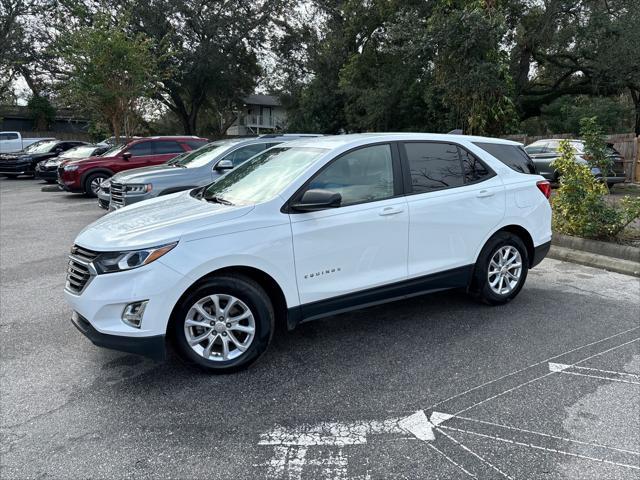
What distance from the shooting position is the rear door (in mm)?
4414

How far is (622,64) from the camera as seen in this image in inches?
762

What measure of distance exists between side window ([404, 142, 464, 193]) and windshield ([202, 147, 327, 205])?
0.88 metres

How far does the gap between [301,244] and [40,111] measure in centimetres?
3931

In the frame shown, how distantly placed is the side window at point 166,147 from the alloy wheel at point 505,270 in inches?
Answer: 419

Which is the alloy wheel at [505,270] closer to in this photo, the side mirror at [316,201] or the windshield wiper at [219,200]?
the side mirror at [316,201]

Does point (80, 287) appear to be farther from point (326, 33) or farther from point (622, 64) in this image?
point (326, 33)

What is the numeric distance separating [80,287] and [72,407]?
817 millimetres

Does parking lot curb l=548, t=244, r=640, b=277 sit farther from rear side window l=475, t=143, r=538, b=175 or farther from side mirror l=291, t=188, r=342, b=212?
side mirror l=291, t=188, r=342, b=212

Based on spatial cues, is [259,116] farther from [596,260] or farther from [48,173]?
[596,260]

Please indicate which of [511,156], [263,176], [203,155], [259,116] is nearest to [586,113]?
A: [203,155]

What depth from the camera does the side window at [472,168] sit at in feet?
16.0

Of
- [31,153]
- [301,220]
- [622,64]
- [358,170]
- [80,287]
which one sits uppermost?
[622,64]

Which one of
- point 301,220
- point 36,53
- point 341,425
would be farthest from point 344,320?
→ point 36,53

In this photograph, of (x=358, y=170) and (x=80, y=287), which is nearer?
(x=80, y=287)
